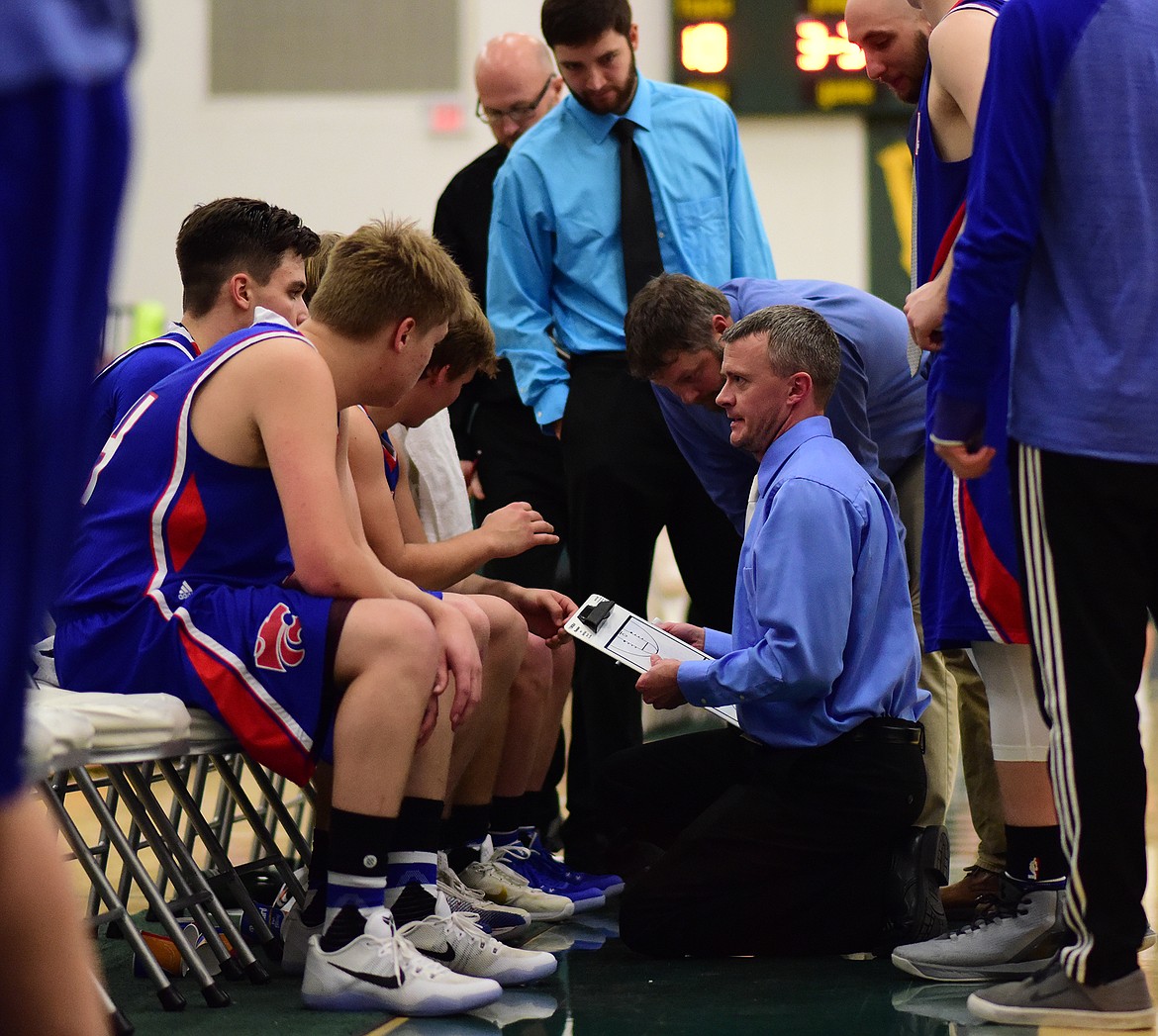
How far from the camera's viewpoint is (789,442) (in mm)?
2463

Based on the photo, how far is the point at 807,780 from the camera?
237 centimetres

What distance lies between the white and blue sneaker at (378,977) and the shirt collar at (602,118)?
2038 mm

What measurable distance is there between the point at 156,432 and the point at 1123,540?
4.31 feet

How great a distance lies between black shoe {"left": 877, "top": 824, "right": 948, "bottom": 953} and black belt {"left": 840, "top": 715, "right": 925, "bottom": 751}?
169mm

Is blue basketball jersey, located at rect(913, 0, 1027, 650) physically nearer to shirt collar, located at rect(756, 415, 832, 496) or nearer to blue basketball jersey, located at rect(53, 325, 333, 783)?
shirt collar, located at rect(756, 415, 832, 496)

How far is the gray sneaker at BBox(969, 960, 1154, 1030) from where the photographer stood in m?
1.72

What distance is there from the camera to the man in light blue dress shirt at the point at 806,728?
2293 mm

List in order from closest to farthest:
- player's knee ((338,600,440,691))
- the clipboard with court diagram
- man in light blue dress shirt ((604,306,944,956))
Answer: player's knee ((338,600,440,691))
man in light blue dress shirt ((604,306,944,956))
the clipboard with court diagram

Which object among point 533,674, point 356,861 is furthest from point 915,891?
point 356,861

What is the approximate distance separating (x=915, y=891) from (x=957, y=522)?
61cm

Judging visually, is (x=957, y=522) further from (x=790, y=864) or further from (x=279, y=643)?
(x=279, y=643)

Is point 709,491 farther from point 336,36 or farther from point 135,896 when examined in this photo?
point 336,36

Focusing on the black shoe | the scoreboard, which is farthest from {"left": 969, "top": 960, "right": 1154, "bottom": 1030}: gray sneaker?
the scoreboard

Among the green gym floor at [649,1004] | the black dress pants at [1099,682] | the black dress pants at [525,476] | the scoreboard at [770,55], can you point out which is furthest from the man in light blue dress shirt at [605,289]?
the scoreboard at [770,55]
